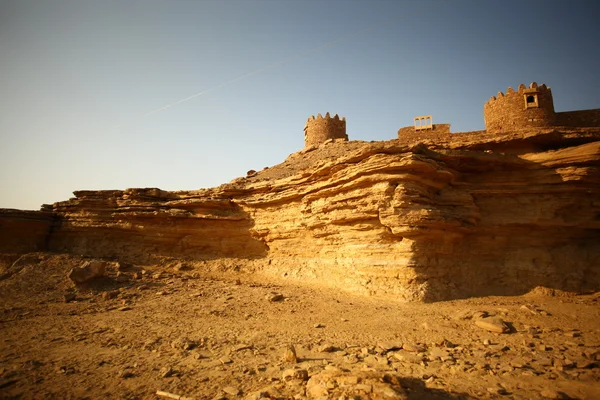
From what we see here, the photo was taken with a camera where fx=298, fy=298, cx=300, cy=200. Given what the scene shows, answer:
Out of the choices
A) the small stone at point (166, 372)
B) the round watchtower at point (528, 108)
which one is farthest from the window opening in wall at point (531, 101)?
the small stone at point (166, 372)

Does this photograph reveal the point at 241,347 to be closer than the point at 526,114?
Yes

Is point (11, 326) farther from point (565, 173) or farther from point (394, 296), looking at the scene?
point (565, 173)

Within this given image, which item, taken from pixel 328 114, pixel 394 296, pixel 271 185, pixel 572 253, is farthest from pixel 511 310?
pixel 328 114

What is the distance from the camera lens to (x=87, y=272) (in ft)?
38.7

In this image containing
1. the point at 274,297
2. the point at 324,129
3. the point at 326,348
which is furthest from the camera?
the point at 324,129

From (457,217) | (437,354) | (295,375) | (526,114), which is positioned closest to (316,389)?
(295,375)

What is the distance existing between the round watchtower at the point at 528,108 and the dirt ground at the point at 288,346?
12.0 m

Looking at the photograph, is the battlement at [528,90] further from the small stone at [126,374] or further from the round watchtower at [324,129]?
the small stone at [126,374]

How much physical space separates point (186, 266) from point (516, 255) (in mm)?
13809

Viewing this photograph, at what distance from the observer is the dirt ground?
444 cm

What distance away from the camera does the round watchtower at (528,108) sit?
57.5ft

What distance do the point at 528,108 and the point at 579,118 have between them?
348 centimetres

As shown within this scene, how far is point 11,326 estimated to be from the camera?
27.3 ft

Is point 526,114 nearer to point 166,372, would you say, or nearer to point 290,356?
point 290,356
